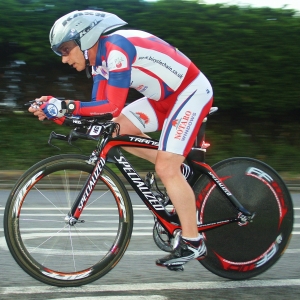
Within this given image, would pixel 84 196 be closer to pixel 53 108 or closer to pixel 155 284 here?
pixel 53 108

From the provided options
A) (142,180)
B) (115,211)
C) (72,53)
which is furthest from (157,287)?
(72,53)

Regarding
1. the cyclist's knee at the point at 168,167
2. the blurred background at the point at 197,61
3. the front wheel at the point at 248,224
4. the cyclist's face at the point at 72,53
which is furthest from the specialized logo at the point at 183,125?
the blurred background at the point at 197,61

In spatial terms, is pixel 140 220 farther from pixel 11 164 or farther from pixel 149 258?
pixel 11 164

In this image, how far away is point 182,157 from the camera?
439 cm

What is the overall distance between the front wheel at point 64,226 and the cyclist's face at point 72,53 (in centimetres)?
59

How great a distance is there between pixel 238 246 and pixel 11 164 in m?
7.03

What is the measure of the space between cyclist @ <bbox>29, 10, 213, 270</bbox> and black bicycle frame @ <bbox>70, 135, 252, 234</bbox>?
119 mm

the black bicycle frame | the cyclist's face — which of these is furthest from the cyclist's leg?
the cyclist's face

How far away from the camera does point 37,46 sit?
1181 centimetres

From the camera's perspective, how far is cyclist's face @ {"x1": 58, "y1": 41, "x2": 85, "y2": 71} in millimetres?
4234

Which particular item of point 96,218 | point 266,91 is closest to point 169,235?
point 96,218

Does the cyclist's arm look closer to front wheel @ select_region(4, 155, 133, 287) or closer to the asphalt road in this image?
front wheel @ select_region(4, 155, 133, 287)

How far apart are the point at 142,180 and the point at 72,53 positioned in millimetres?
937

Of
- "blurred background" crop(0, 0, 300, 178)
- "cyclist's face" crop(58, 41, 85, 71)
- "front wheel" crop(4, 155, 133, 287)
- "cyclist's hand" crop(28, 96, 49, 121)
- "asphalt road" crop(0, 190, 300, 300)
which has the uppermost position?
"cyclist's face" crop(58, 41, 85, 71)
